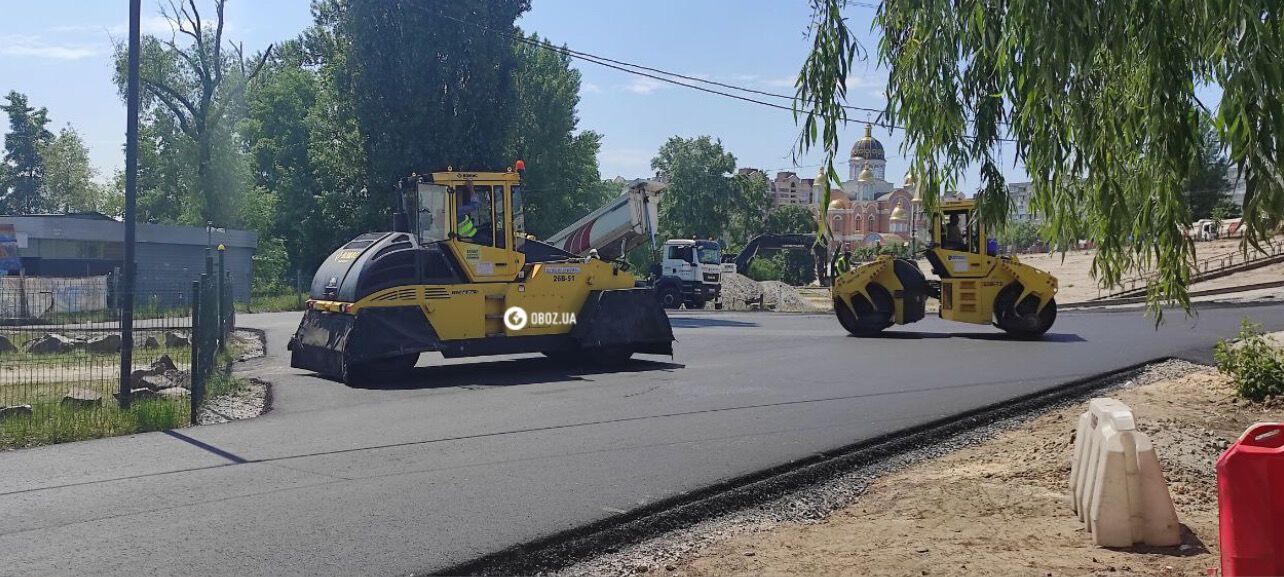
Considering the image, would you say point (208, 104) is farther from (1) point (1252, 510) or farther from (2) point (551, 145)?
(1) point (1252, 510)

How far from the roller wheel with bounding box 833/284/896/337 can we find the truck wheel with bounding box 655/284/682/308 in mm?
16946

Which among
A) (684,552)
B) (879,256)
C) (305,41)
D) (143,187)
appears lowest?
(684,552)

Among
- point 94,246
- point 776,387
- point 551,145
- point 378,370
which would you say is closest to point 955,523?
point 776,387

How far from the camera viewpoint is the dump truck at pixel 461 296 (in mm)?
14625

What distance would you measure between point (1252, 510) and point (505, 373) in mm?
12237

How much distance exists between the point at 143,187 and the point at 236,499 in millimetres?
63664

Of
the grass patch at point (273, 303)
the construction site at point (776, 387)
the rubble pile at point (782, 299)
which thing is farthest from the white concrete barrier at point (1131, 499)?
the grass patch at point (273, 303)

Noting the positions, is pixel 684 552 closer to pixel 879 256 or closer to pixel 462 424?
pixel 462 424

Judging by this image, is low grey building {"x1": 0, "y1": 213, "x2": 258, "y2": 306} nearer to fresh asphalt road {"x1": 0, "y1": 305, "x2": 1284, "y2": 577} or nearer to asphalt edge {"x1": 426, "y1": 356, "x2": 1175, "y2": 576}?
fresh asphalt road {"x1": 0, "y1": 305, "x2": 1284, "y2": 577}

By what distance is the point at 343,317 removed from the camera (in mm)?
14648

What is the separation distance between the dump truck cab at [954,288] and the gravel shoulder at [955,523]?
1144cm

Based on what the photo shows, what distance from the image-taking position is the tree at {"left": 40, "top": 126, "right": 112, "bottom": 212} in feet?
281

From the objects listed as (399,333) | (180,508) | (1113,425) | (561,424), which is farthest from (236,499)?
(399,333)

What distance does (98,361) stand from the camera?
14.6m
